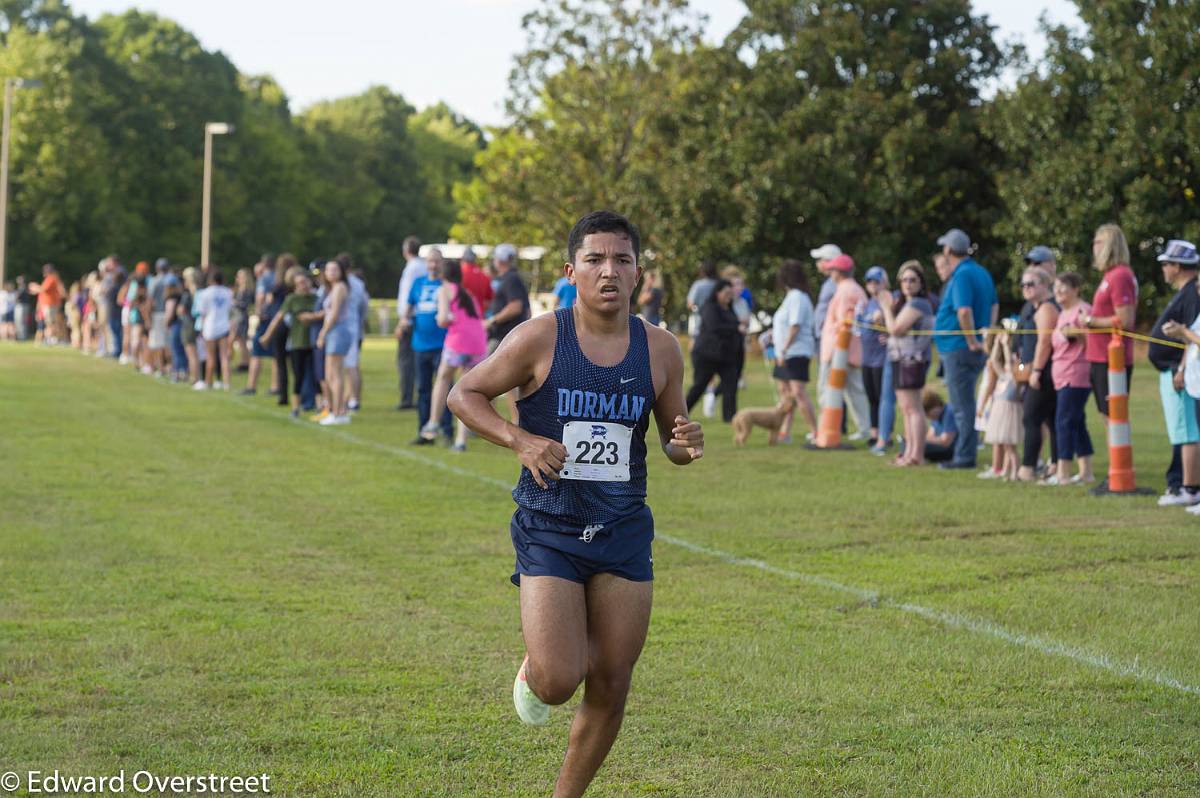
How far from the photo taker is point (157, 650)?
24.0ft

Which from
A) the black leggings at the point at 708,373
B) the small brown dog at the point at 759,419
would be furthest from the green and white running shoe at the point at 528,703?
the black leggings at the point at 708,373

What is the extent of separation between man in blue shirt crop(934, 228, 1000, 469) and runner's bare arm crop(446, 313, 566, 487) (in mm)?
10660

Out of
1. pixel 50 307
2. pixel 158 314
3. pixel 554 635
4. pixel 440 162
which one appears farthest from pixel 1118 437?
pixel 440 162

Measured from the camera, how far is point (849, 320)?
688 inches

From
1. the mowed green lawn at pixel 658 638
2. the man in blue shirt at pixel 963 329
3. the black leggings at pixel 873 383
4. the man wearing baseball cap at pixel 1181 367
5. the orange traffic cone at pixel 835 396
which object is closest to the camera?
the mowed green lawn at pixel 658 638

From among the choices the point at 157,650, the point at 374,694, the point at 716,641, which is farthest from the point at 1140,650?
the point at 157,650

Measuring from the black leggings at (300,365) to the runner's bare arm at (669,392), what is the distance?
53.3ft

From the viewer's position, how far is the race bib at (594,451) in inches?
194

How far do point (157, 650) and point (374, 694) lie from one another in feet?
4.20

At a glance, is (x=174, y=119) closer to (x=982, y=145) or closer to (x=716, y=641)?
(x=982, y=145)

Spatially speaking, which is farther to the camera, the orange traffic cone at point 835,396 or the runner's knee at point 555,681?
the orange traffic cone at point 835,396

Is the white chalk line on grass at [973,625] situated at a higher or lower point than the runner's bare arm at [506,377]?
lower

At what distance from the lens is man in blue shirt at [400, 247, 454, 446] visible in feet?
57.2

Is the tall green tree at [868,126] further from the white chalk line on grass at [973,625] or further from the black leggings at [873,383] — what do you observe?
the white chalk line on grass at [973,625]
